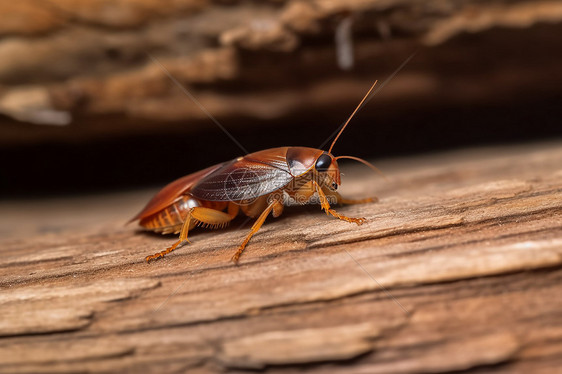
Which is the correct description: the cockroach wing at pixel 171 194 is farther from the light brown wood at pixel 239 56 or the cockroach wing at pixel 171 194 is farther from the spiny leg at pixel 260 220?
the light brown wood at pixel 239 56

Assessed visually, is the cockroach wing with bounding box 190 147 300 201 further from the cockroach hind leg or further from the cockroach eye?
the cockroach hind leg

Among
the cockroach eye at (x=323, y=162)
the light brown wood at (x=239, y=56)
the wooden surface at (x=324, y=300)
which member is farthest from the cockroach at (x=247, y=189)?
the light brown wood at (x=239, y=56)

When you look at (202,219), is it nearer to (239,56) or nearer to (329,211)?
(329,211)

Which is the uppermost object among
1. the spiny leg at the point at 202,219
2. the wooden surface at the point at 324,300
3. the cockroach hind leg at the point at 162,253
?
the spiny leg at the point at 202,219

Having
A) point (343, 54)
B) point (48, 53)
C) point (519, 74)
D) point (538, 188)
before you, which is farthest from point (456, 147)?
point (48, 53)

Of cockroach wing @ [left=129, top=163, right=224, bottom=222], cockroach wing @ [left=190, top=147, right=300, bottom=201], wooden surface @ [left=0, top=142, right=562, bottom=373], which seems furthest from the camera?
cockroach wing @ [left=129, top=163, right=224, bottom=222]

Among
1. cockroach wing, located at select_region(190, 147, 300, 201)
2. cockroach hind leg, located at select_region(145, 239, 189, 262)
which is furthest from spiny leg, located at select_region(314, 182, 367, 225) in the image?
cockroach hind leg, located at select_region(145, 239, 189, 262)

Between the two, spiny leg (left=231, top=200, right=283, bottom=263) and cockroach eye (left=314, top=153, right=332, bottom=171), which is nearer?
spiny leg (left=231, top=200, right=283, bottom=263)
